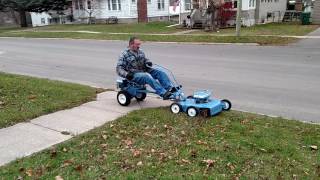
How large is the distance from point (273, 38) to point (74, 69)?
11.4 metres

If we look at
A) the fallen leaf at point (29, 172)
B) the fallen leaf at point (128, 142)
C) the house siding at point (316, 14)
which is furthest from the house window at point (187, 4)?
the fallen leaf at point (29, 172)

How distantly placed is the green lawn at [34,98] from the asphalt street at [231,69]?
1.52 metres

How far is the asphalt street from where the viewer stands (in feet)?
29.5

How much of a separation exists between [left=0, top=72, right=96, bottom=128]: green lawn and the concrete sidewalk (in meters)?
0.25

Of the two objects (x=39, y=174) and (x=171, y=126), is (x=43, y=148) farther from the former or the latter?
(x=171, y=126)

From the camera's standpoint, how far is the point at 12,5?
1754 inches

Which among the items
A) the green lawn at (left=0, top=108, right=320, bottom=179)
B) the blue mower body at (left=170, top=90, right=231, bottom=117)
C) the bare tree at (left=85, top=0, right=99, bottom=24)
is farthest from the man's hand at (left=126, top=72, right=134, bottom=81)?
the bare tree at (left=85, top=0, right=99, bottom=24)

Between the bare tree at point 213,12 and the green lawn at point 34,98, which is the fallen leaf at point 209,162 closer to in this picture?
the green lawn at point 34,98

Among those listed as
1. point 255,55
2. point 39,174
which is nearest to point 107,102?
point 39,174

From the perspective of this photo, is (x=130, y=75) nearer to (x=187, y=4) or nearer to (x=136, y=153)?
(x=136, y=153)

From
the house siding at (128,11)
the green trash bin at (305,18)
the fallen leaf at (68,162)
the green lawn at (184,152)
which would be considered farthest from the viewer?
the house siding at (128,11)

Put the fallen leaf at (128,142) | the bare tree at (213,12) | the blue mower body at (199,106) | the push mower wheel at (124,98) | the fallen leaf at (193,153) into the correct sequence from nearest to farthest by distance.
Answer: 1. the fallen leaf at (193,153)
2. the fallen leaf at (128,142)
3. the blue mower body at (199,106)
4. the push mower wheel at (124,98)
5. the bare tree at (213,12)

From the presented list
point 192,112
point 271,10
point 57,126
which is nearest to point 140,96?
point 192,112

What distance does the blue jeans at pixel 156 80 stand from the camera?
799 cm
